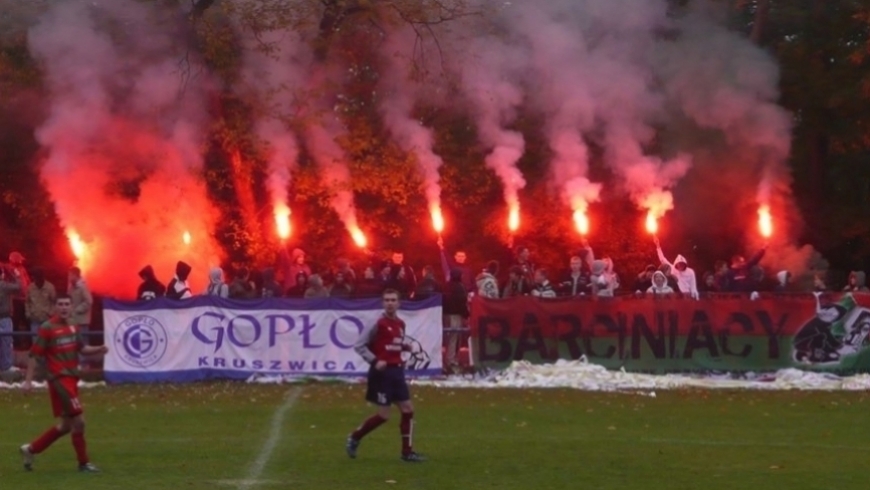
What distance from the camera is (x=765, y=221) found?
1143 inches

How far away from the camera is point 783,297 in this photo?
22.3 m

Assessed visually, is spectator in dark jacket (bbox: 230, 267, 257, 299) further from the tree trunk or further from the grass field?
the tree trunk

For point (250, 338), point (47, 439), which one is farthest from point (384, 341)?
point (250, 338)

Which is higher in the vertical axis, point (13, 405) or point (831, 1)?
point (831, 1)

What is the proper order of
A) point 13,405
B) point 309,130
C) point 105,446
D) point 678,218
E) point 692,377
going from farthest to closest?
point 678,218 → point 309,130 → point 692,377 → point 13,405 → point 105,446

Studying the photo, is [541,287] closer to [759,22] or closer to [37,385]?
[37,385]

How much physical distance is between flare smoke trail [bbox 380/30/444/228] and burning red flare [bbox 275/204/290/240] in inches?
92.6

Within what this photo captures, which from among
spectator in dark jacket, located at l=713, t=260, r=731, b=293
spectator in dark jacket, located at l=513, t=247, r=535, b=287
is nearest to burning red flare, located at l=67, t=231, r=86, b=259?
spectator in dark jacket, located at l=513, t=247, r=535, b=287

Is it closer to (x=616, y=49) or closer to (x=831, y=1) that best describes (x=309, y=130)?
(x=616, y=49)

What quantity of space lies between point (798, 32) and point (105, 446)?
66.6ft

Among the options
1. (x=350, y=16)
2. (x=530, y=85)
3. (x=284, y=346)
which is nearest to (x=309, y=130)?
(x=350, y=16)

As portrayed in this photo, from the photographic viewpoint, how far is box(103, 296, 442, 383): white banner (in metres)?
22.4

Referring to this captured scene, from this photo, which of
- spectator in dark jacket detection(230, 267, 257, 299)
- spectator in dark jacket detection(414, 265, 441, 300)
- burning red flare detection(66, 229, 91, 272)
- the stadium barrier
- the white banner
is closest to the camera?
the stadium barrier

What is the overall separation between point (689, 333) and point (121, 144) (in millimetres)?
11086
